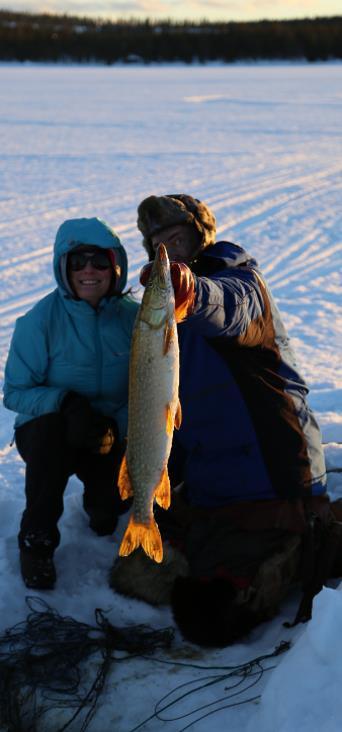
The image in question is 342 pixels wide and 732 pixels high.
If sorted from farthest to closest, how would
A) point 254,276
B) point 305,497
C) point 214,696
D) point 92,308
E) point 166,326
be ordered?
point 92,308 < point 305,497 < point 254,276 < point 214,696 < point 166,326

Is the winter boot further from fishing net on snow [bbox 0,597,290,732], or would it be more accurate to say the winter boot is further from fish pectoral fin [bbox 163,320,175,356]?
fish pectoral fin [bbox 163,320,175,356]

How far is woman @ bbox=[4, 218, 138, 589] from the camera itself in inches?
134

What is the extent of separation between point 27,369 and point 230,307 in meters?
1.20

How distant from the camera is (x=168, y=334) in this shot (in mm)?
2277

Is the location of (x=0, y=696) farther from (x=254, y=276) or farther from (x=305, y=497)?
(x=254, y=276)

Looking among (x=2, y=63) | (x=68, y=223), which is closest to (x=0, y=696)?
(x=68, y=223)

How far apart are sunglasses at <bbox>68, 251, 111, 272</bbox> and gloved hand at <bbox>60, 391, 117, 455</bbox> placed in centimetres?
55

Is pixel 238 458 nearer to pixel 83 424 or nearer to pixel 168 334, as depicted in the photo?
pixel 83 424

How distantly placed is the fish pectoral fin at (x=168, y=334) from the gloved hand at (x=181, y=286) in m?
0.12

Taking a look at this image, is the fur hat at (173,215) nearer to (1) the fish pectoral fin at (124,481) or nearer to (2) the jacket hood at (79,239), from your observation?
(2) the jacket hood at (79,239)

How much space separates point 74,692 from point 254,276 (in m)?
1.65

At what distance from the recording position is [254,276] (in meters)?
2.99

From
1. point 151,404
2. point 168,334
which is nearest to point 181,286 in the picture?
point 168,334

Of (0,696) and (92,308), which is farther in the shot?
(92,308)
